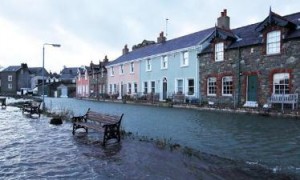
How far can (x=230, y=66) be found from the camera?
80.5 feet

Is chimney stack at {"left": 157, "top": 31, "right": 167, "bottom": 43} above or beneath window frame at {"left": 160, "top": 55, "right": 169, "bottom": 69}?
above

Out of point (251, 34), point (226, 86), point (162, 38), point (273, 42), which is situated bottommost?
point (226, 86)

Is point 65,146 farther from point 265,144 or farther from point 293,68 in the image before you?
point 293,68

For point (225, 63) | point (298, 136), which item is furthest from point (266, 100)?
point (298, 136)

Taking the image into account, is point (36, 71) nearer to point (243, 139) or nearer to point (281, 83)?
point (281, 83)

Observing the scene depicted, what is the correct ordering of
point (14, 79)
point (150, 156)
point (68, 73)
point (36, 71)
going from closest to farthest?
point (150, 156) → point (14, 79) → point (68, 73) → point (36, 71)

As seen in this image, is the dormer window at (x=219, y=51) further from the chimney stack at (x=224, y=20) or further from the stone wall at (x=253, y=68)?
the chimney stack at (x=224, y=20)

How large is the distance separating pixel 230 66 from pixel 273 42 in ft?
13.6

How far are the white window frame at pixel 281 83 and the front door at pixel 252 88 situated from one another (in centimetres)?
161

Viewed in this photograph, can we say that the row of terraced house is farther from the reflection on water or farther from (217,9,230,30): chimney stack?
the reflection on water

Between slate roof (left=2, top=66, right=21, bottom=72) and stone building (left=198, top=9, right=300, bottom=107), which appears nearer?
stone building (left=198, top=9, right=300, bottom=107)

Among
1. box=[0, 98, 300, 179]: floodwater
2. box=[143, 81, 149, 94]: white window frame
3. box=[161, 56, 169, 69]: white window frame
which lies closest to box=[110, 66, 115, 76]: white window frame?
box=[143, 81, 149, 94]: white window frame

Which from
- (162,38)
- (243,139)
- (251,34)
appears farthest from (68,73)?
(243,139)

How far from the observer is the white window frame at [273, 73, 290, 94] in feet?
66.9
